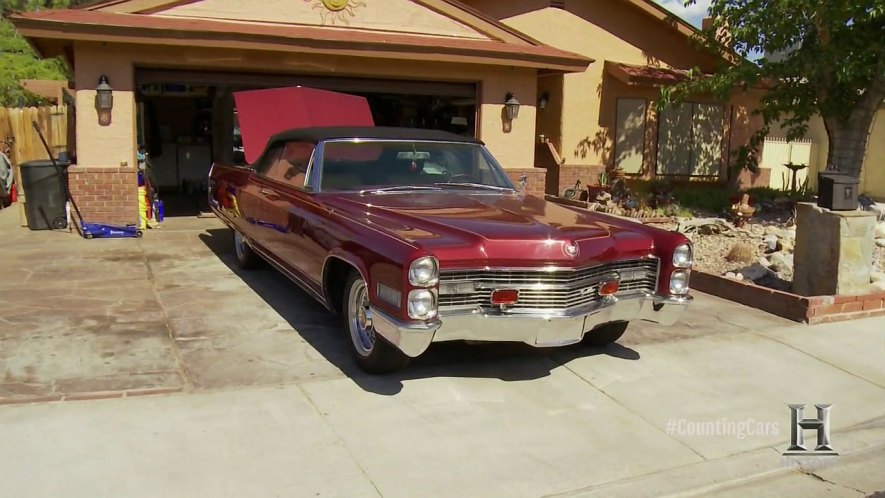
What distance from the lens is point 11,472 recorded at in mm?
3711

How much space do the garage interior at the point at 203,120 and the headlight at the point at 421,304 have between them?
7.91m

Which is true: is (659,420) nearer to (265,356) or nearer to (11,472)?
(265,356)

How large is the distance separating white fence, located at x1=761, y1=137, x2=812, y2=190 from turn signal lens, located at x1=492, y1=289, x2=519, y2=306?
16327 millimetres

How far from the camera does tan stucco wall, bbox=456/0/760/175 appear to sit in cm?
1416

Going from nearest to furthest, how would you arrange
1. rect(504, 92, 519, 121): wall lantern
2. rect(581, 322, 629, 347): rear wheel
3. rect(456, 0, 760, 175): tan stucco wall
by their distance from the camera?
rect(581, 322, 629, 347): rear wheel → rect(504, 92, 519, 121): wall lantern → rect(456, 0, 760, 175): tan stucco wall

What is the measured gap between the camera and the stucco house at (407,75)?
1017 cm

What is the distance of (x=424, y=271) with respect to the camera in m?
4.40

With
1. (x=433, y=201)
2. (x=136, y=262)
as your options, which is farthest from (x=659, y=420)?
(x=136, y=262)

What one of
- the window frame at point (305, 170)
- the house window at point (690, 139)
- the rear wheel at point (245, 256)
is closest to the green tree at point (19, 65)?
the rear wheel at point (245, 256)

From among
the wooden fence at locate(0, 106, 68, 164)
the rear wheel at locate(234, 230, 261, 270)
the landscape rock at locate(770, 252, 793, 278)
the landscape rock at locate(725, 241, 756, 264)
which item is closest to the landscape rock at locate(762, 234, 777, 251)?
the landscape rock at locate(725, 241, 756, 264)

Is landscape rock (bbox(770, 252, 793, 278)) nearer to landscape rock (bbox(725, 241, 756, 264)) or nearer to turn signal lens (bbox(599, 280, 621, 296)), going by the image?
landscape rock (bbox(725, 241, 756, 264))

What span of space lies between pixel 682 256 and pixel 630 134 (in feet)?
32.4

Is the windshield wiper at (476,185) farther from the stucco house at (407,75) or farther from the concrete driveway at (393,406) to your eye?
the stucco house at (407,75)

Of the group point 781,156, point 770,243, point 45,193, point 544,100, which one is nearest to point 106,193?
point 45,193
